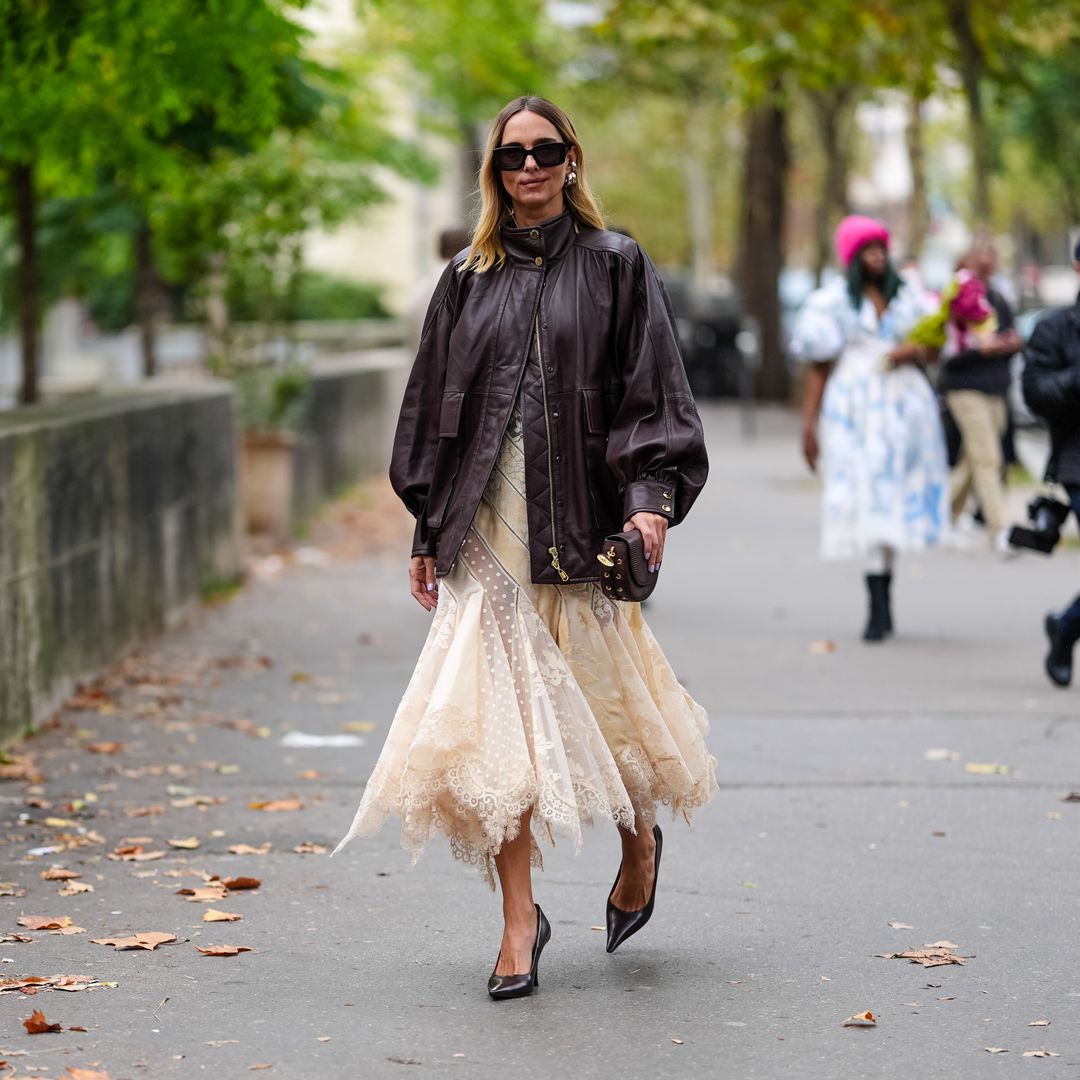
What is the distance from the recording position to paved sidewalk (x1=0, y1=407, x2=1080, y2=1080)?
4.62 metres

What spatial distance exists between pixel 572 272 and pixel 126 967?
Result: 1.94 metres

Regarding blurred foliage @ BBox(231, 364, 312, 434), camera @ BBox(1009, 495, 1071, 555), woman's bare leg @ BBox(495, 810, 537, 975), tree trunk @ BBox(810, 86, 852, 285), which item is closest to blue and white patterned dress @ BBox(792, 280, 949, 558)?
camera @ BBox(1009, 495, 1071, 555)

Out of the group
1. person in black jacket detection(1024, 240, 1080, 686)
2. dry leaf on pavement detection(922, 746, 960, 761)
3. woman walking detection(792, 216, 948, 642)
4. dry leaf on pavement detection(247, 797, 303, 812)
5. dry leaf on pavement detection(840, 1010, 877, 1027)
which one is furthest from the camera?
woman walking detection(792, 216, 948, 642)

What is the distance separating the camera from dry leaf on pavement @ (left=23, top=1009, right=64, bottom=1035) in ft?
18.7

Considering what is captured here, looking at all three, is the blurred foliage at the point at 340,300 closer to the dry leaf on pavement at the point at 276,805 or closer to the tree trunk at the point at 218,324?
the tree trunk at the point at 218,324

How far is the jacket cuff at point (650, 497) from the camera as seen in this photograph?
16.0ft

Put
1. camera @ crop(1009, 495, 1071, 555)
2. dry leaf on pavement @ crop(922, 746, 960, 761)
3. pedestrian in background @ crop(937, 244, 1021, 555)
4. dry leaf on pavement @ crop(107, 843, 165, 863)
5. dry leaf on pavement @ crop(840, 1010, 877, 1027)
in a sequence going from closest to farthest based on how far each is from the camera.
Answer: dry leaf on pavement @ crop(840, 1010, 877, 1027) < dry leaf on pavement @ crop(107, 843, 165, 863) < dry leaf on pavement @ crop(922, 746, 960, 761) < camera @ crop(1009, 495, 1071, 555) < pedestrian in background @ crop(937, 244, 1021, 555)

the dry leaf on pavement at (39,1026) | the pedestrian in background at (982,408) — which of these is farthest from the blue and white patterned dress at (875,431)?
the dry leaf on pavement at (39,1026)

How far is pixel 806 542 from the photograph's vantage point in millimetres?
15469

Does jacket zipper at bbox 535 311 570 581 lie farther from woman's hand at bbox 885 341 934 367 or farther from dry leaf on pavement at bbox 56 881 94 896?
woman's hand at bbox 885 341 934 367

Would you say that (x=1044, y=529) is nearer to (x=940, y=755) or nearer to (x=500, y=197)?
(x=940, y=755)

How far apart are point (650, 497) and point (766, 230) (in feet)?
92.6

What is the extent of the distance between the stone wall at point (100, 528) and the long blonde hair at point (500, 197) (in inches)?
134

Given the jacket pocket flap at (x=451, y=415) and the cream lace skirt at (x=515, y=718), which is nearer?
the cream lace skirt at (x=515, y=718)
